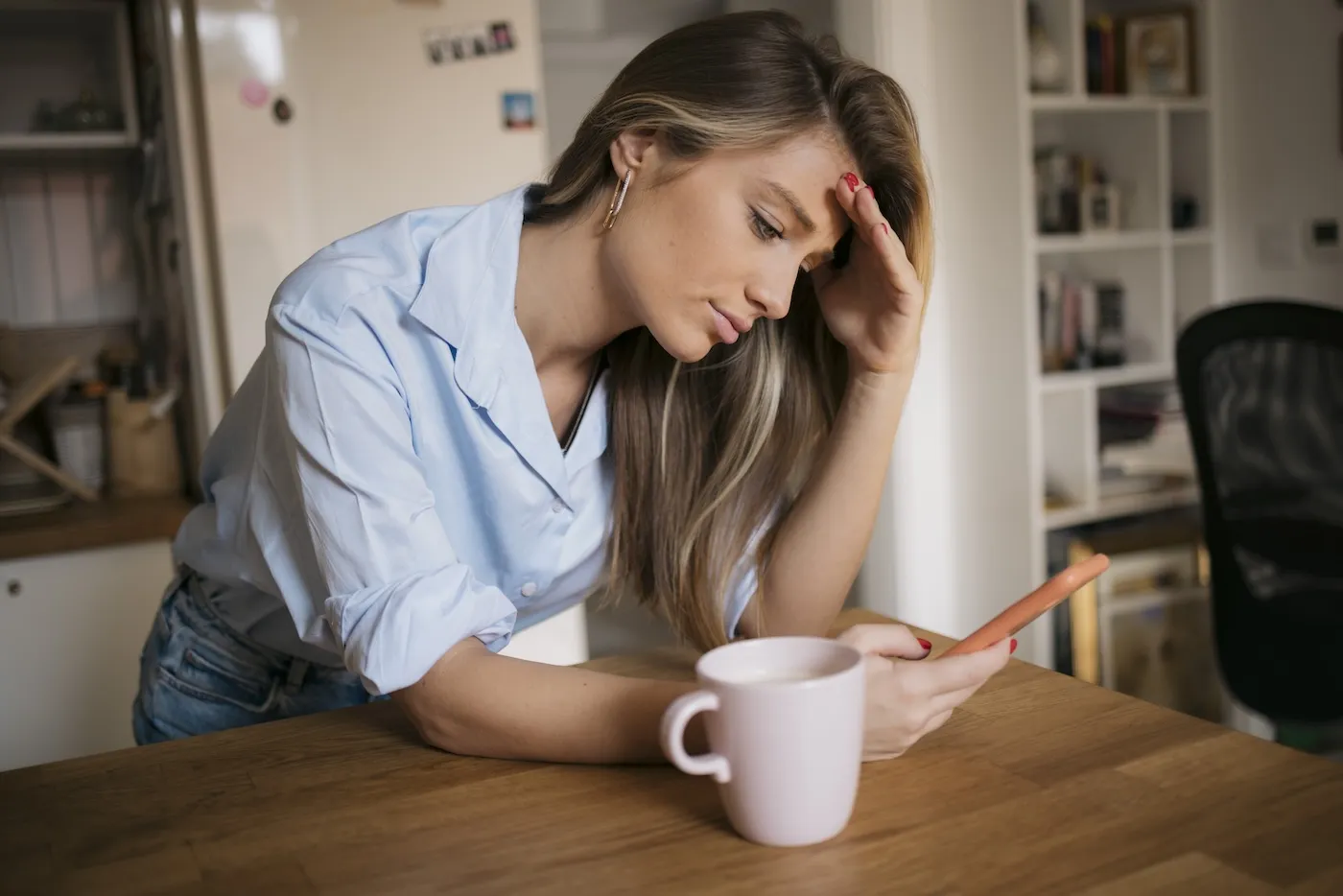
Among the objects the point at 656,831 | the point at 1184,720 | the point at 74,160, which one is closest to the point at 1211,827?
the point at 1184,720

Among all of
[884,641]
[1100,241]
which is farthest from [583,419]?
[1100,241]

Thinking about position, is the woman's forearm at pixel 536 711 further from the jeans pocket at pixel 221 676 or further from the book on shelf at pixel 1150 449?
the book on shelf at pixel 1150 449

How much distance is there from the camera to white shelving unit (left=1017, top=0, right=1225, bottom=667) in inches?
109

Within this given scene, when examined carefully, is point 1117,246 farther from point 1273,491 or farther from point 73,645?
point 73,645

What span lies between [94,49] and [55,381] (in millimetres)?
766

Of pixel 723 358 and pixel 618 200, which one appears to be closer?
pixel 618 200

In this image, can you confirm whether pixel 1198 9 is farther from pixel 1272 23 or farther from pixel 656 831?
pixel 656 831

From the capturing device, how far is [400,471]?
896 mm

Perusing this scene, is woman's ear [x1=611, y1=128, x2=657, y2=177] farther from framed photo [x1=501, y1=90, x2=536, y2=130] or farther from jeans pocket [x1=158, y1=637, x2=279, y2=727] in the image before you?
framed photo [x1=501, y1=90, x2=536, y2=130]

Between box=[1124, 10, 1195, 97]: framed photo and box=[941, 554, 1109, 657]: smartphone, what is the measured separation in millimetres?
2671

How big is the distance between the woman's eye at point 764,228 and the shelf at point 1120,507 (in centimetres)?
195

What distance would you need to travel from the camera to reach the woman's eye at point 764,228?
3.46 ft

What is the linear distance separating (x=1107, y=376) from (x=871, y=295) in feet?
6.20

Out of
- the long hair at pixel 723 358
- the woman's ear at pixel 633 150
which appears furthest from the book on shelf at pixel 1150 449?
the woman's ear at pixel 633 150
